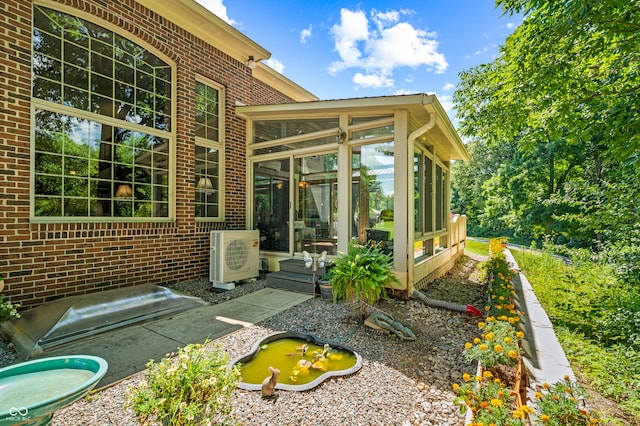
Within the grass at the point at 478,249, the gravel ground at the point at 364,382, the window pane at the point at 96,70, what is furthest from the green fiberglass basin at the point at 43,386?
the grass at the point at 478,249

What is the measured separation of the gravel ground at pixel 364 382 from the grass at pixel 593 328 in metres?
0.99

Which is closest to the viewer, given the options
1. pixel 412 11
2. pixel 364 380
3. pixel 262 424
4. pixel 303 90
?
pixel 262 424

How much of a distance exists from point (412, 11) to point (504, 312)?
756 cm

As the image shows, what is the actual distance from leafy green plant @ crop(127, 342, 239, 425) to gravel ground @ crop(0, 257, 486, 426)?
472mm

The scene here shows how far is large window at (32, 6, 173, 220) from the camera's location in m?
3.77

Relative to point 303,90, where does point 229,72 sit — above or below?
below

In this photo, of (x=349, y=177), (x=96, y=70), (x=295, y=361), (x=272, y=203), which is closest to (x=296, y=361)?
(x=295, y=361)

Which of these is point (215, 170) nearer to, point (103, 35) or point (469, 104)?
point (103, 35)

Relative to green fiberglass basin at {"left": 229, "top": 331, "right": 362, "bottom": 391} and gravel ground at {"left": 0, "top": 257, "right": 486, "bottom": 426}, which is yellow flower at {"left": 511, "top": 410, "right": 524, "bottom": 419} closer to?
gravel ground at {"left": 0, "top": 257, "right": 486, "bottom": 426}

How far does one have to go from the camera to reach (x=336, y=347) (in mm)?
2863

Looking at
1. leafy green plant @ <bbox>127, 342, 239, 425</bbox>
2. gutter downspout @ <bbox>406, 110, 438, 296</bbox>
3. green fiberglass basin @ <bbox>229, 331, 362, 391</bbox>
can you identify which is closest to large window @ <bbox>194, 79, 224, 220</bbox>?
green fiberglass basin @ <bbox>229, 331, 362, 391</bbox>

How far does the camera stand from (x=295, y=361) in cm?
265

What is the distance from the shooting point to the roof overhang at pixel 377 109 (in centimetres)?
424

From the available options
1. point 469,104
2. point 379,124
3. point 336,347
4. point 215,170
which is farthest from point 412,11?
point 336,347
